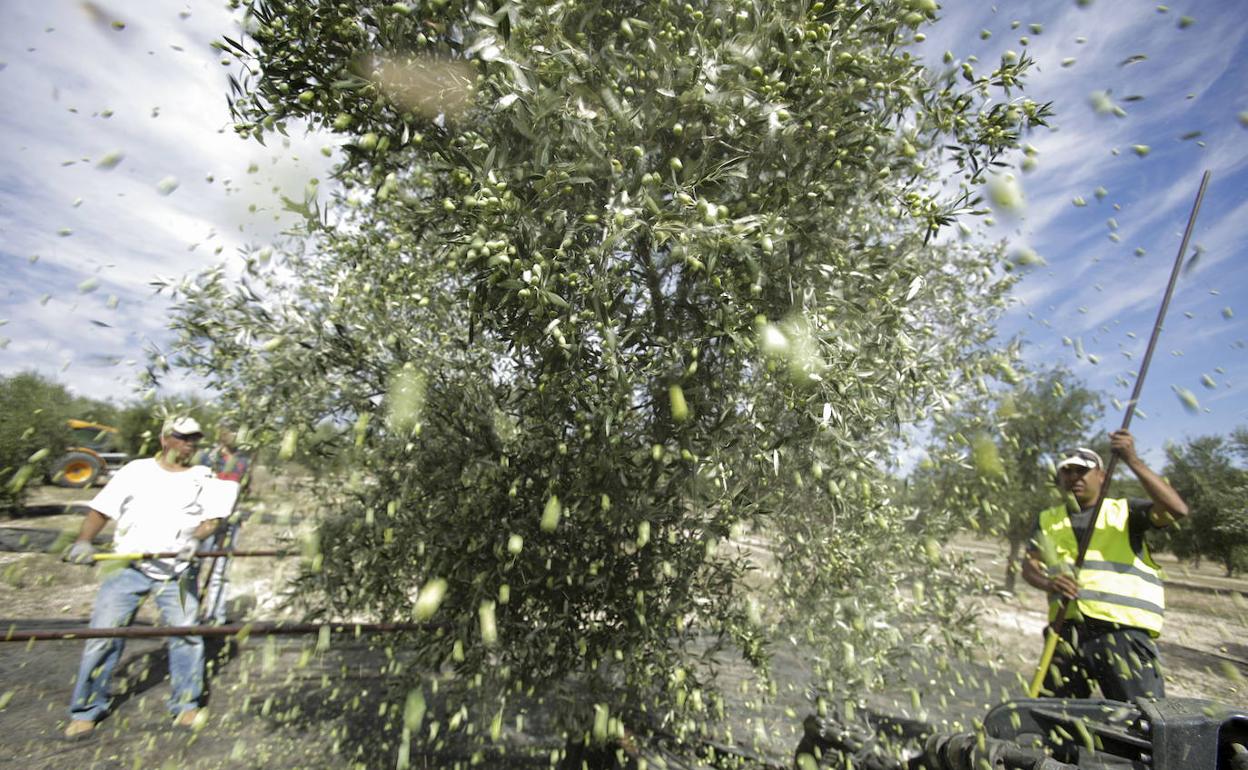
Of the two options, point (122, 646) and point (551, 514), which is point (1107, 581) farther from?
point (122, 646)

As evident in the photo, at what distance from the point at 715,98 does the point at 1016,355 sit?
6.51 meters

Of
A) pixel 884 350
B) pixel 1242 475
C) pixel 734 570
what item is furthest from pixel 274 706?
pixel 1242 475

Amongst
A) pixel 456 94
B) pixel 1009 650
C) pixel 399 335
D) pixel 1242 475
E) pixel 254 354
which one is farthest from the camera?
pixel 1242 475

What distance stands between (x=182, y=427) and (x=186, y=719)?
3.06 metres

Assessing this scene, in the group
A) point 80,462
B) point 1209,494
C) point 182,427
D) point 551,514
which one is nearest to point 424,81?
point 551,514

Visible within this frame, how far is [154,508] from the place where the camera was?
599cm

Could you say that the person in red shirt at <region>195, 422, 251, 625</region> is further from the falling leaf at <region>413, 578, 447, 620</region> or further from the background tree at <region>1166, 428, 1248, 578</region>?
the background tree at <region>1166, 428, 1248, 578</region>

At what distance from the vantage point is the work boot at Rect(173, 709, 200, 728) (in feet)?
20.8

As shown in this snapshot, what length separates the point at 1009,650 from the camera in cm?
1450

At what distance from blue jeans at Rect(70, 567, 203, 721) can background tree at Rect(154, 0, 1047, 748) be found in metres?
2.31

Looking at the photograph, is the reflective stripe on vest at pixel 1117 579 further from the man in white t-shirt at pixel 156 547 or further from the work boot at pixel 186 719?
the work boot at pixel 186 719

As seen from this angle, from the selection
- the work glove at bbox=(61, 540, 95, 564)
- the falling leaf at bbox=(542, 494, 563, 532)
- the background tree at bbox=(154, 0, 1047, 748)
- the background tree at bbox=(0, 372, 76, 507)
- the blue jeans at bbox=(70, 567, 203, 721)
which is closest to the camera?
the background tree at bbox=(154, 0, 1047, 748)

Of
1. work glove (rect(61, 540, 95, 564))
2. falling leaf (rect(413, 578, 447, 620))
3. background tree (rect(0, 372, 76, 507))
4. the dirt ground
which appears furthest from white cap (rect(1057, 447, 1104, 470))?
background tree (rect(0, 372, 76, 507))

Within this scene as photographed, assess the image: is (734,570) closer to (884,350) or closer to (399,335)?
(884,350)
